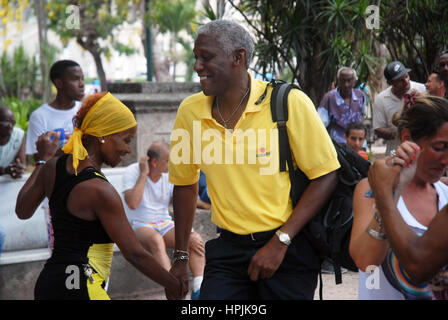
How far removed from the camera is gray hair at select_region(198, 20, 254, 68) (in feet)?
9.69

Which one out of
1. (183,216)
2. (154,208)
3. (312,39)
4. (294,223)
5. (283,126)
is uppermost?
(312,39)

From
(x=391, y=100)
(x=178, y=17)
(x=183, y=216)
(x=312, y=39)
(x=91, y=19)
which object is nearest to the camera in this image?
(x=183, y=216)

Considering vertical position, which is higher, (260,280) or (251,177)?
(251,177)

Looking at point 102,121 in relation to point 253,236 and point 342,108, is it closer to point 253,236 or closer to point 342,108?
point 253,236

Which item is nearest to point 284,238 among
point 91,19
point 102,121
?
point 102,121

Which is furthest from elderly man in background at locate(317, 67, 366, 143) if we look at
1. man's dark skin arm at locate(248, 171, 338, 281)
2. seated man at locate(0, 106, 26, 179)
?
man's dark skin arm at locate(248, 171, 338, 281)

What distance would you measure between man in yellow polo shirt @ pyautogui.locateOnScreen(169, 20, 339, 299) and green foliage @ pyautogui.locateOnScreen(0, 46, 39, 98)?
612 inches

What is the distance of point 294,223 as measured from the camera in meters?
2.81

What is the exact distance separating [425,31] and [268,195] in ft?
25.1

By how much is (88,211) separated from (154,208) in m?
2.75

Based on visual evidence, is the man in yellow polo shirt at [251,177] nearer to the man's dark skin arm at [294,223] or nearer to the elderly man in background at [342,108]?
the man's dark skin arm at [294,223]

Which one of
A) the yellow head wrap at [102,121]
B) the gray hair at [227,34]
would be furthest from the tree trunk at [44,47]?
the gray hair at [227,34]

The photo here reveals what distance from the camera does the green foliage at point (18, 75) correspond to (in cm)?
1750

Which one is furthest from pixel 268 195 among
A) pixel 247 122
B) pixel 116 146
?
pixel 116 146
